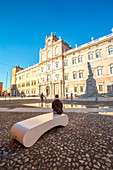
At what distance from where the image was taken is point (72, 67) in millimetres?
27875

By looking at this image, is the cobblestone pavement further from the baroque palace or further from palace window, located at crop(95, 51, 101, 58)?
palace window, located at crop(95, 51, 101, 58)

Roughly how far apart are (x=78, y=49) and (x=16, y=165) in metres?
29.1

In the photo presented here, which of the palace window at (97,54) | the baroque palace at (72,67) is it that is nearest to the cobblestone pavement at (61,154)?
the baroque palace at (72,67)

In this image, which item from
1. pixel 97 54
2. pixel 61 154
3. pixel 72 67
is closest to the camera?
pixel 61 154

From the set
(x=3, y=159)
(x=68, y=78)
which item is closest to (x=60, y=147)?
(x=3, y=159)

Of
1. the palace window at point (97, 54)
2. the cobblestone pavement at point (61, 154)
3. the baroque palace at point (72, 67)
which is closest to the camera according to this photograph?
the cobblestone pavement at point (61, 154)

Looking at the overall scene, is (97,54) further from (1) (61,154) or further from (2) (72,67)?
(1) (61,154)

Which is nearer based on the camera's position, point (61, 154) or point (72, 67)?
point (61, 154)

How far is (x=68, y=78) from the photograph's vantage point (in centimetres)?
2847

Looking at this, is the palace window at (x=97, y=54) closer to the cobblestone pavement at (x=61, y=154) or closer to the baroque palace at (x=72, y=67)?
the baroque palace at (x=72, y=67)

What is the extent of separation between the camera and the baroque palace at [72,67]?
21719mm

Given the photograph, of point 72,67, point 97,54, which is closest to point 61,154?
point 97,54

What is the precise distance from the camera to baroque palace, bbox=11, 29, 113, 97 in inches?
855

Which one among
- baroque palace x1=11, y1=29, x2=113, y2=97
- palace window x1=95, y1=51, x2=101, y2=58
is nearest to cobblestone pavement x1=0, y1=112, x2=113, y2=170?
baroque palace x1=11, y1=29, x2=113, y2=97
